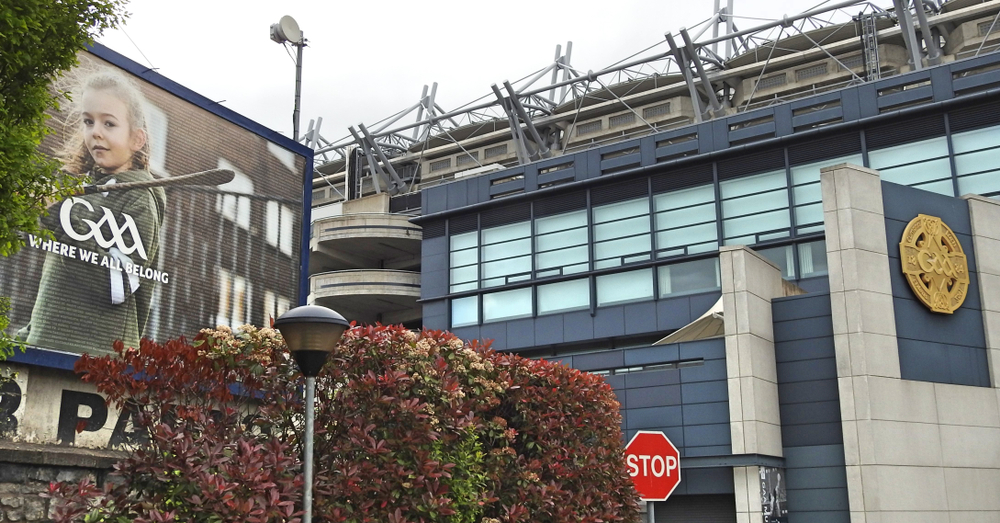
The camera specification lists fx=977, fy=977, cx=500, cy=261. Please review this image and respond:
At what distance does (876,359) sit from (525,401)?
1596 cm

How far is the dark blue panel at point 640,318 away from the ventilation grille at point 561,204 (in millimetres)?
5302

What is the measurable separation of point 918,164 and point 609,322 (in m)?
13.0

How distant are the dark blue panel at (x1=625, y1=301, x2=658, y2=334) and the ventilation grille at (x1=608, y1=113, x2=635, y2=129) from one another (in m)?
27.9

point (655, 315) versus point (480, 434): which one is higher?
point (655, 315)

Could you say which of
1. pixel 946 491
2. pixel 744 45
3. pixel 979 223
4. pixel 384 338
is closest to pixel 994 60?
pixel 979 223

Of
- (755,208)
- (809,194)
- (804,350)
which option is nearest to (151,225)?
(804,350)

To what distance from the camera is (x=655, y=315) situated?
38531 mm

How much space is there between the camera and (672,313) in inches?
1497

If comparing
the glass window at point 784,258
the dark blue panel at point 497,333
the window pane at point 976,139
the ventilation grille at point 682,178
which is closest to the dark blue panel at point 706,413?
the glass window at point 784,258

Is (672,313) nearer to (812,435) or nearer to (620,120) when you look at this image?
(812,435)

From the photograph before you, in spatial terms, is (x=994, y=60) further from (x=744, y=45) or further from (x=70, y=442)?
(x=70, y=442)

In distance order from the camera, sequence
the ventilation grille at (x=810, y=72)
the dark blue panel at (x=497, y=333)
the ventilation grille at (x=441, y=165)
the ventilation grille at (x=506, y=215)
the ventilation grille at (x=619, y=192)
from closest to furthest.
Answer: the ventilation grille at (x=619, y=192) < the dark blue panel at (x=497, y=333) < the ventilation grille at (x=506, y=215) < the ventilation grille at (x=810, y=72) < the ventilation grille at (x=441, y=165)

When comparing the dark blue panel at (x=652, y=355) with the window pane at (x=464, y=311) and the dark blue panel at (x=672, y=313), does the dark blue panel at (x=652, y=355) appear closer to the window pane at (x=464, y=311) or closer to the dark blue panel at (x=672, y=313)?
the dark blue panel at (x=672, y=313)

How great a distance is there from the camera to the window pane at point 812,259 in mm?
36000
